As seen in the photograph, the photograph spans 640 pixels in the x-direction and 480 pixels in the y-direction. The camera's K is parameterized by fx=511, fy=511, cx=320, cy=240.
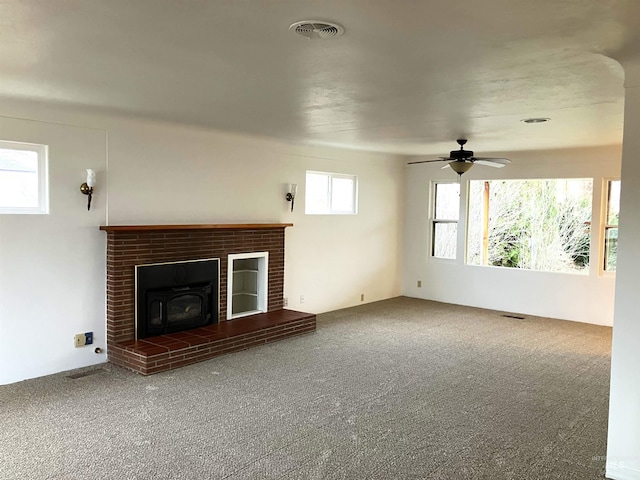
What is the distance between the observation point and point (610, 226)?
22.4 ft

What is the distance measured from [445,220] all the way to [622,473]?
5.71 meters

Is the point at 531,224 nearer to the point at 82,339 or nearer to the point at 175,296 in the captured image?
the point at 175,296

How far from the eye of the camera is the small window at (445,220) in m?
8.26

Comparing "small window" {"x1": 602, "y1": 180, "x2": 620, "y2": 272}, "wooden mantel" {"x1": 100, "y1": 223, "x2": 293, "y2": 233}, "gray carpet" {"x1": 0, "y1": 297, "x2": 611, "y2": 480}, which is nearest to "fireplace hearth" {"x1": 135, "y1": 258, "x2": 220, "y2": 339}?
"wooden mantel" {"x1": 100, "y1": 223, "x2": 293, "y2": 233}

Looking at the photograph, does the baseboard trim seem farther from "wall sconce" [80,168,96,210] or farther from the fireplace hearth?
"wall sconce" [80,168,96,210]

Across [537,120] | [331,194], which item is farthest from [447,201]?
[537,120]

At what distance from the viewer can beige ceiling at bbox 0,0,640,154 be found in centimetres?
207

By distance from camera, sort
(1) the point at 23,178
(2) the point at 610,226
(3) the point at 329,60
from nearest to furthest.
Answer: (3) the point at 329,60, (1) the point at 23,178, (2) the point at 610,226

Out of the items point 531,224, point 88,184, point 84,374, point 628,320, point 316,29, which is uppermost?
point 316,29

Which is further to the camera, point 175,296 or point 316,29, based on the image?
point 175,296

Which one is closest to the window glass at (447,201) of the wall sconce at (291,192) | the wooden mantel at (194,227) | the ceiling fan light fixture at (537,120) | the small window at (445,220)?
the small window at (445,220)

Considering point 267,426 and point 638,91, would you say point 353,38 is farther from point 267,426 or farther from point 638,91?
point 267,426

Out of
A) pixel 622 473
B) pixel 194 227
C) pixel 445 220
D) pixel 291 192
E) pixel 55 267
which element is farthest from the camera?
pixel 445 220

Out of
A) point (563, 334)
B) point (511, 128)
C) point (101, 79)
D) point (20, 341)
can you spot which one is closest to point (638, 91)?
point (511, 128)
